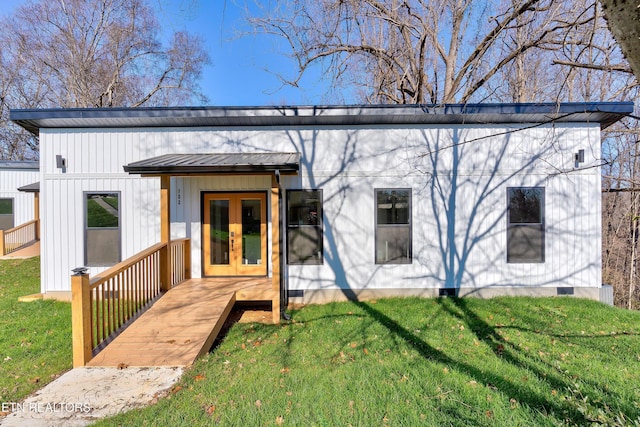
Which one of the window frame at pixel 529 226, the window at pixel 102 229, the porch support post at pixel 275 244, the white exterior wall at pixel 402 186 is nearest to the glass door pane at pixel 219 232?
the white exterior wall at pixel 402 186

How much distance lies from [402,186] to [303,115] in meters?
2.56

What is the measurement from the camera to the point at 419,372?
3354 mm

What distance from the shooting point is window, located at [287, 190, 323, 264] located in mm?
6188

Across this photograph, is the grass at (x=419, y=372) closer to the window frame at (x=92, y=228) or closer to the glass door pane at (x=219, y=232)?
the glass door pane at (x=219, y=232)

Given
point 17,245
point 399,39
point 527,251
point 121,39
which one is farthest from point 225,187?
point 121,39

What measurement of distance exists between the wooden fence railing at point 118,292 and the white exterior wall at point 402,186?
1.00 meters

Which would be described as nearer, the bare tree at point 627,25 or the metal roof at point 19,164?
the bare tree at point 627,25

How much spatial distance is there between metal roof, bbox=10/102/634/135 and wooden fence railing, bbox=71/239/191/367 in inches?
106

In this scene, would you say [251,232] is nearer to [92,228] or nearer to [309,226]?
[309,226]

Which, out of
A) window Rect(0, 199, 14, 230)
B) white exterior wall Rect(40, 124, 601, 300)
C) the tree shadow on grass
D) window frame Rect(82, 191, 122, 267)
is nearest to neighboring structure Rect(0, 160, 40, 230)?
window Rect(0, 199, 14, 230)

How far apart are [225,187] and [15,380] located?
4.18 meters

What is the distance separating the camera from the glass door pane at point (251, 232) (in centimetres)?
643

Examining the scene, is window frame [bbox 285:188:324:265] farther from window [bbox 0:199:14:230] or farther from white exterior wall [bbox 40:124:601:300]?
window [bbox 0:199:14:230]

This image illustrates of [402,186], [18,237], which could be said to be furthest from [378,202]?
[18,237]
